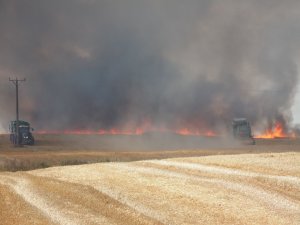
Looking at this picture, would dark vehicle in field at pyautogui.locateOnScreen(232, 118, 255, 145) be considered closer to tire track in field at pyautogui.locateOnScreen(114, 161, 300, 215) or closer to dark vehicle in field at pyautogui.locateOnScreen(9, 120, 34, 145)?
dark vehicle in field at pyautogui.locateOnScreen(9, 120, 34, 145)

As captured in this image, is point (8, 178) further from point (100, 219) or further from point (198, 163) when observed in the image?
point (100, 219)

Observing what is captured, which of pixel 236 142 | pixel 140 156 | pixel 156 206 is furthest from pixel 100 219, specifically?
pixel 236 142

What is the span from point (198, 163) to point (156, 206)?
17492 millimetres

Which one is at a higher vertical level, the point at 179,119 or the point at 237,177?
the point at 179,119

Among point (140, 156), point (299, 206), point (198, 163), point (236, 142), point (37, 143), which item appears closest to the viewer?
point (299, 206)

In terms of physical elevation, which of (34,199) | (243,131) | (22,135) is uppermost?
(22,135)

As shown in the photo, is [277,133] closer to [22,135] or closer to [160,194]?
[22,135]

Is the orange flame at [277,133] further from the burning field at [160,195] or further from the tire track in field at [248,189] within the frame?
the tire track in field at [248,189]

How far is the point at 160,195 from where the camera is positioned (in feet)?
96.6

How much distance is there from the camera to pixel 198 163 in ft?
144

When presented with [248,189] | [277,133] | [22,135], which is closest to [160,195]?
[248,189]

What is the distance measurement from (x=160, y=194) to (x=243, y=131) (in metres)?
66.1

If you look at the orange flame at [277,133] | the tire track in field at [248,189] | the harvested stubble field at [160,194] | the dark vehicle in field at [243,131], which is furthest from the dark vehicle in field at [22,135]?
the orange flame at [277,133]

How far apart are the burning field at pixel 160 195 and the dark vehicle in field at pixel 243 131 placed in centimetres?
5150
